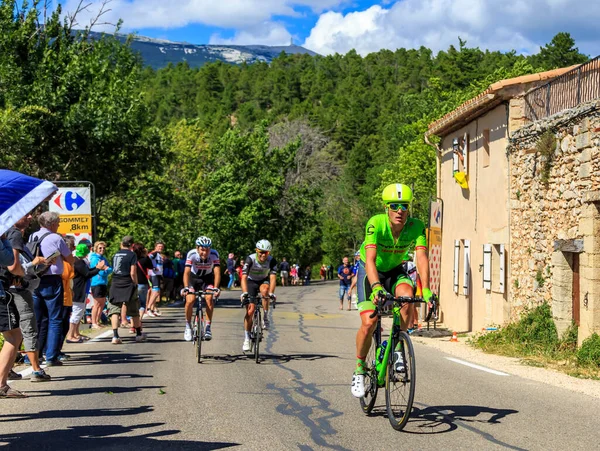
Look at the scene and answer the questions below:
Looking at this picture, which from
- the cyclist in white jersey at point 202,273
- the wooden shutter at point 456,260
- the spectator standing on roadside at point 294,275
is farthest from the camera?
the spectator standing on roadside at point 294,275

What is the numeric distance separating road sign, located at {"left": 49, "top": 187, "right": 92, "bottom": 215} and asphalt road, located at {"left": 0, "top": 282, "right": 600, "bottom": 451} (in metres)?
8.74

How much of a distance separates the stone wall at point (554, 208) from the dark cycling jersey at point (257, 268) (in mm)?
5033

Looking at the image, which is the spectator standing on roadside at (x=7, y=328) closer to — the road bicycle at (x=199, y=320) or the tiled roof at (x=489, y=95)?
the road bicycle at (x=199, y=320)

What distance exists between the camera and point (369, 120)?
415 ft

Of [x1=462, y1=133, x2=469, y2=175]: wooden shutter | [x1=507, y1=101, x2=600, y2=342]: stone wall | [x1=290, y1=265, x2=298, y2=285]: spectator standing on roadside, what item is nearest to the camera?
[x1=507, y1=101, x2=600, y2=342]: stone wall

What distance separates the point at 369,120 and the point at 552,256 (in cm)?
11123

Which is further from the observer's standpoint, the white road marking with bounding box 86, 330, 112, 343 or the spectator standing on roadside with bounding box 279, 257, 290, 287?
the spectator standing on roadside with bounding box 279, 257, 290, 287

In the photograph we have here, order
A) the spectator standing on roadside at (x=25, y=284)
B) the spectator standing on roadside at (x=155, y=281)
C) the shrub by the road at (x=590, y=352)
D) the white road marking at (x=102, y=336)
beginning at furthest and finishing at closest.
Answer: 1. the spectator standing on roadside at (x=155, y=281)
2. the white road marking at (x=102, y=336)
3. the shrub by the road at (x=590, y=352)
4. the spectator standing on roadside at (x=25, y=284)

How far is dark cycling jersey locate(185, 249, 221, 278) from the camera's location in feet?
45.4

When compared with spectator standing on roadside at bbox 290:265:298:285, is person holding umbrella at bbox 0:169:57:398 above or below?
above

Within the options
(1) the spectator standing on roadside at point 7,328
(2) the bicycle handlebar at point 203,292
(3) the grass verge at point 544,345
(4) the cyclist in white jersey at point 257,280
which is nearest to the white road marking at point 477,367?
(3) the grass verge at point 544,345

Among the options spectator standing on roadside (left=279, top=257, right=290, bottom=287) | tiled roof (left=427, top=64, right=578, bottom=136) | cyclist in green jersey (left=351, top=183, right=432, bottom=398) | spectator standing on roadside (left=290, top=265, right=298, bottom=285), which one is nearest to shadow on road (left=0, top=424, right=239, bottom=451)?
cyclist in green jersey (left=351, top=183, right=432, bottom=398)

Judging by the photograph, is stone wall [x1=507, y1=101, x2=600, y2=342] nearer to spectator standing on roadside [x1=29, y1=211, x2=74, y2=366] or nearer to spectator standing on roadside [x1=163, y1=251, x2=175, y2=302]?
spectator standing on roadside [x1=29, y1=211, x2=74, y2=366]

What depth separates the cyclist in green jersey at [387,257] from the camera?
25.1 ft
